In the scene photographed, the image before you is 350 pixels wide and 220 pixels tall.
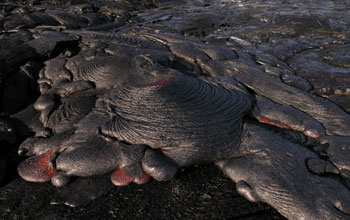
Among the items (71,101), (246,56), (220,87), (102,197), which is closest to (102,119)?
(71,101)

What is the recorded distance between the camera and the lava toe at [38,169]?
2.62 metres

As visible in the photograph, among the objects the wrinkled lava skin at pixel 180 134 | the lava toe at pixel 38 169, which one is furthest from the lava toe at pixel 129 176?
the lava toe at pixel 38 169

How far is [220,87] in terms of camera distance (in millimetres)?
3402

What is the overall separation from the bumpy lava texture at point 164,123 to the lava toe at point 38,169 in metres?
0.01

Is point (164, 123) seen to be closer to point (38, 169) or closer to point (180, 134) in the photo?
point (180, 134)

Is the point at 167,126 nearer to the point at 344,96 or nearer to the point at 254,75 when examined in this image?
the point at 254,75

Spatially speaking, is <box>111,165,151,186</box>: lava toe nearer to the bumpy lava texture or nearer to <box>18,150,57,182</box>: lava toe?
the bumpy lava texture

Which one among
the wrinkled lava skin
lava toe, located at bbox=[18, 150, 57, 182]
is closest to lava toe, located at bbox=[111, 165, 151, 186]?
the wrinkled lava skin

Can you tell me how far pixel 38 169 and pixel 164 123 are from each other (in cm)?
127

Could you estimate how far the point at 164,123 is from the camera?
2.77 m

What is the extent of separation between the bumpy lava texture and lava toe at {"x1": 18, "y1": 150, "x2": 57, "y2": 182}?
0.01 meters

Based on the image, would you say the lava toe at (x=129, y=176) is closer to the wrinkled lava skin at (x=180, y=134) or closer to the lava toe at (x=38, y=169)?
the wrinkled lava skin at (x=180, y=134)

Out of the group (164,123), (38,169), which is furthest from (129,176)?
(38,169)

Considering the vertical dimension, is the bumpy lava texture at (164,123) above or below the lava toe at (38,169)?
above
